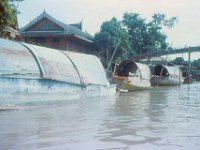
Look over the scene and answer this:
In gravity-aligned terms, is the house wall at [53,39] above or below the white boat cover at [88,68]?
above

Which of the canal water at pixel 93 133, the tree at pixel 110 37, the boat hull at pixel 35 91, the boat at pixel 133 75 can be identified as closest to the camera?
the canal water at pixel 93 133

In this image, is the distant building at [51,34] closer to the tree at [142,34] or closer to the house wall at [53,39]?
the house wall at [53,39]

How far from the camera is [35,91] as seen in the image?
29.3 feet

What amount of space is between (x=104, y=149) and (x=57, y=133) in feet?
4.24

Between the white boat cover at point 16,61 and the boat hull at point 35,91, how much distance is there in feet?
0.78

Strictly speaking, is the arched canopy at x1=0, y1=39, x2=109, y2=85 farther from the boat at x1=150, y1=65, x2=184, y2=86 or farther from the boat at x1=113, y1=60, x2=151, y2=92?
the boat at x1=150, y1=65, x2=184, y2=86

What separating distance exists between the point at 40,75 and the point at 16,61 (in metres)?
0.80

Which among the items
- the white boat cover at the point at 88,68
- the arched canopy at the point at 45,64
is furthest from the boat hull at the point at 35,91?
the white boat cover at the point at 88,68

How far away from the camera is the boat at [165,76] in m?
32.3

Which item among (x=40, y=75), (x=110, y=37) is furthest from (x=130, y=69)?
(x=40, y=75)

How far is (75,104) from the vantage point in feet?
34.9

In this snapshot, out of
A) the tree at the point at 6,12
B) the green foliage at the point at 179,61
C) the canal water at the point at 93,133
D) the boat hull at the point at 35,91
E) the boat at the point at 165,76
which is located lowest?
the canal water at the point at 93,133

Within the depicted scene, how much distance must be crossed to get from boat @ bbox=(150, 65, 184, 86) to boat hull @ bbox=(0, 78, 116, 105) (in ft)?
70.5

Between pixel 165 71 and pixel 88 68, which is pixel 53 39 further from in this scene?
pixel 165 71
